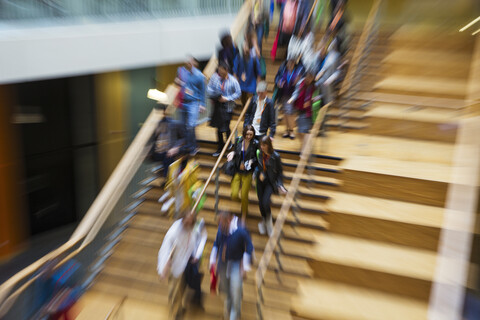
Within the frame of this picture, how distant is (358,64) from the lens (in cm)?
834

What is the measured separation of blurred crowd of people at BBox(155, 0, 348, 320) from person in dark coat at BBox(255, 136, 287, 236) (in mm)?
14

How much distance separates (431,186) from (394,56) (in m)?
4.12

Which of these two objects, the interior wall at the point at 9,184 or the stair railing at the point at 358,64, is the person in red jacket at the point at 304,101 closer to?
the stair railing at the point at 358,64

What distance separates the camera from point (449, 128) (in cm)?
564

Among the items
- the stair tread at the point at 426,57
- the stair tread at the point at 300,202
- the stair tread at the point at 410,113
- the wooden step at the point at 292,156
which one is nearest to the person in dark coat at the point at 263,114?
the wooden step at the point at 292,156

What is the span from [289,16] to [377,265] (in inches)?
223

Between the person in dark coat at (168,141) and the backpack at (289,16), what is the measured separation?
354cm

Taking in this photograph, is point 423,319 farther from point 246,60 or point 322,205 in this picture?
point 246,60

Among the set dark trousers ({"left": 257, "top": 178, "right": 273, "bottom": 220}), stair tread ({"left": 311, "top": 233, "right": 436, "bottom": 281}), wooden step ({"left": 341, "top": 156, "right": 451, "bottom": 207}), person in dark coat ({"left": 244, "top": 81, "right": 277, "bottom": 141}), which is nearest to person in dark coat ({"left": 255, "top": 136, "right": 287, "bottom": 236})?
dark trousers ({"left": 257, "top": 178, "right": 273, "bottom": 220})

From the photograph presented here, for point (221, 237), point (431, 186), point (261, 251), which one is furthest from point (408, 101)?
point (221, 237)

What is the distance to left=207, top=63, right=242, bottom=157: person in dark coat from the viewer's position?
6.92 meters

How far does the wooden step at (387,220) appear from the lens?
15.5 ft

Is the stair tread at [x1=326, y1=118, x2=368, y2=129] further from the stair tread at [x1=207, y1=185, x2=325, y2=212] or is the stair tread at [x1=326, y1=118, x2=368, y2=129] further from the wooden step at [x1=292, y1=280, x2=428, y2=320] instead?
the wooden step at [x1=292, y1=280, x2=428, y2=320]

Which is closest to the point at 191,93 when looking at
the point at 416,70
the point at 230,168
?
the point at 230,168
